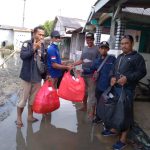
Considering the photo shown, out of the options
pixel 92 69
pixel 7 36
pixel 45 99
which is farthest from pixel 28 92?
pixel 7 36

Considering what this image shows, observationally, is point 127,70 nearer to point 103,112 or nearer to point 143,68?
point 143,68

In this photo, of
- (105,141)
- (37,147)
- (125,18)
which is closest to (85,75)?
(105,141)

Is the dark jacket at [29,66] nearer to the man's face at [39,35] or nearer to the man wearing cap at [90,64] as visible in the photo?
the man's face at [39,35]

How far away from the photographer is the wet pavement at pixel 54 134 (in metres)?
4.54

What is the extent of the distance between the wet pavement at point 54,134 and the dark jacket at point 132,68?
1.22m

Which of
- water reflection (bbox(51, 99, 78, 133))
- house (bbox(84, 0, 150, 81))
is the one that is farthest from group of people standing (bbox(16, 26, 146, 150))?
house (bbox(84, 0, 150, 81))

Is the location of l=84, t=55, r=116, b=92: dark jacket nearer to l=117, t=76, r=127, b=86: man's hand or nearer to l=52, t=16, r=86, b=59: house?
l=117, t=76, r=127, b=86: man's hand

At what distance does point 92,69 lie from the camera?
5.71m

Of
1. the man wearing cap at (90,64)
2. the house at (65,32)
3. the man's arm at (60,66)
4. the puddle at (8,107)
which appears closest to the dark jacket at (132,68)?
the man's arm at (60,66)

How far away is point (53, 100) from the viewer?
5301 millimetres

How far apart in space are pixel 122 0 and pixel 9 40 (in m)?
49.5

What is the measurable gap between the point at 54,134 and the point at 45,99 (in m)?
0.67

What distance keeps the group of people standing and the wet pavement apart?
7.7 inches

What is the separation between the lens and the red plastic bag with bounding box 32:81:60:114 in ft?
16.9
